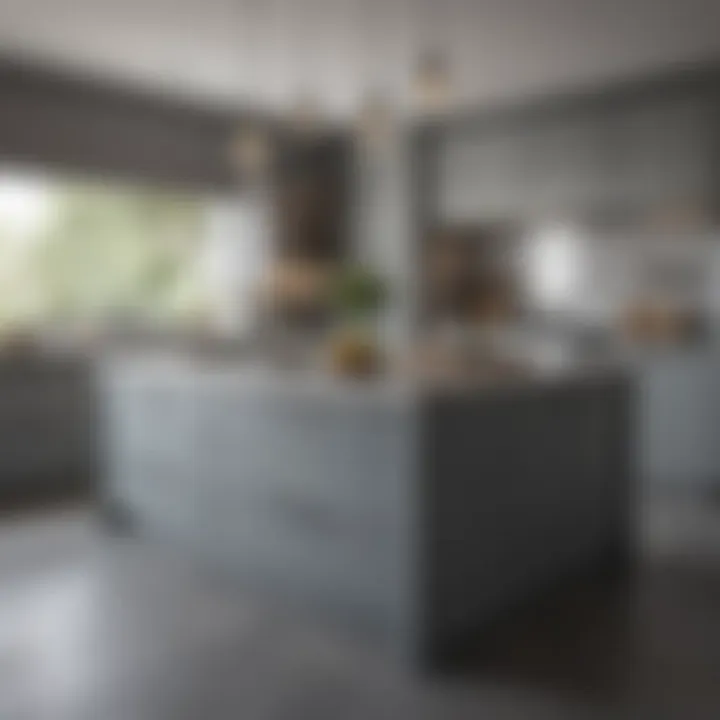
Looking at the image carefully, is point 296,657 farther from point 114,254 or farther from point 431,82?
point 114,254

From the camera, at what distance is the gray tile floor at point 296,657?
2125 mm

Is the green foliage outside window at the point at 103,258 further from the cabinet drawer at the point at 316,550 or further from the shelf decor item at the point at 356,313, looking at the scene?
the shelf decor item at the point at 356,313

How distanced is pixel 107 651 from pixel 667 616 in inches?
77.6

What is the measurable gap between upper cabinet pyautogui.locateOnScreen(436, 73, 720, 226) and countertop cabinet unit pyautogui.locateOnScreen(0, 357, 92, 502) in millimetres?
3165

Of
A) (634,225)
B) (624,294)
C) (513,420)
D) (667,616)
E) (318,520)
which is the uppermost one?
(634,225)

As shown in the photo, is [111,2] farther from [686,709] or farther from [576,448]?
[686,709]

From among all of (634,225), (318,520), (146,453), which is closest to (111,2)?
(146,453)

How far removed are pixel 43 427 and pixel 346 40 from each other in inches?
122

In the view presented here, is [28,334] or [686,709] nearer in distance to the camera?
[686,709]

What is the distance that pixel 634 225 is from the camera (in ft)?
17.7

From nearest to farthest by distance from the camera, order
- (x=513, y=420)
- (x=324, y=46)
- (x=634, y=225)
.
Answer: (x=513, y=420) → (x=324, y=46) → (x=634, y=225)

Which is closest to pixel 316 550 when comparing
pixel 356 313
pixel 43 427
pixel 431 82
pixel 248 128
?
pixel 356 313

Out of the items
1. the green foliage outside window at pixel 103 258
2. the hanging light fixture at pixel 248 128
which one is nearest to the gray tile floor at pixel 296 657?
the hanging light fixture at pixel 248 128

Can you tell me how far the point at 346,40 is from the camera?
4172mm
